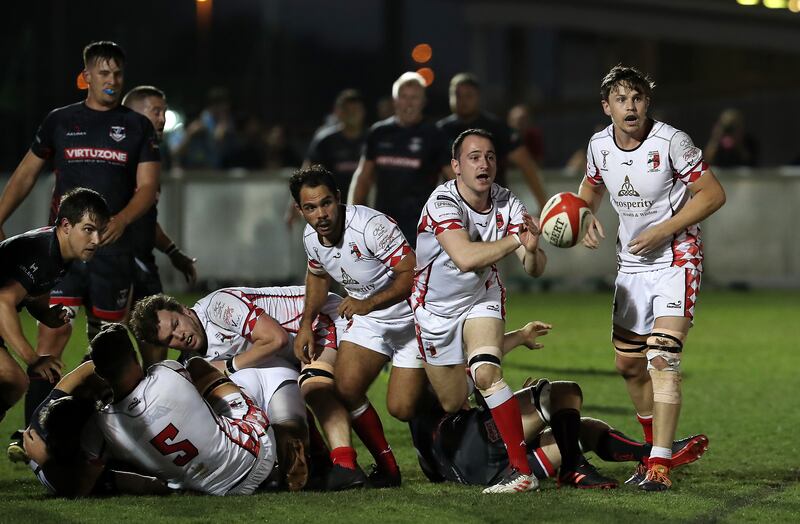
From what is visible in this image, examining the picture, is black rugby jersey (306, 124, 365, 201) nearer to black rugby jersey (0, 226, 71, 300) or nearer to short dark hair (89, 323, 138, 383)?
black rugby jersey (0, 226, 71, 300)

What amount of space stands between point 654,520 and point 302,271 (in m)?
12.8

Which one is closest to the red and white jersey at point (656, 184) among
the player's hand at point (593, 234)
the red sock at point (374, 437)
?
the player's hand at point (593, 234)

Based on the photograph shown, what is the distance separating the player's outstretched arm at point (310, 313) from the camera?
7.37m

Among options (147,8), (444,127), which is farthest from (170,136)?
(147,8)

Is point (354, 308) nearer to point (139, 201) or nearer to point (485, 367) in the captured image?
point (485, 367)

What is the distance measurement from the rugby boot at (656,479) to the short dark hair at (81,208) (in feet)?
9.75

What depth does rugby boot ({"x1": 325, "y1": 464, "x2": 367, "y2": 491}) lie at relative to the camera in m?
6.87

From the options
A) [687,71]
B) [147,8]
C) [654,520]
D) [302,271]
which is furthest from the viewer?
[147,8]

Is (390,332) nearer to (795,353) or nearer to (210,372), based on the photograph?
(210,372)

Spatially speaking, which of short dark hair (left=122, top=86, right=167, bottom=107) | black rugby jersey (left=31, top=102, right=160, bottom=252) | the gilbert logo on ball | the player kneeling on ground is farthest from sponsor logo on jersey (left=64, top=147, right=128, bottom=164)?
the gilbert logo on ball

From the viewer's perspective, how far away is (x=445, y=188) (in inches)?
280

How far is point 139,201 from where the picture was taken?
820 cm

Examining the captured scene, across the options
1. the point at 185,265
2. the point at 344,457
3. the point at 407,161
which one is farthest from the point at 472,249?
the point at 407,161

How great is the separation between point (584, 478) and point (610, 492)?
0.19 meters
